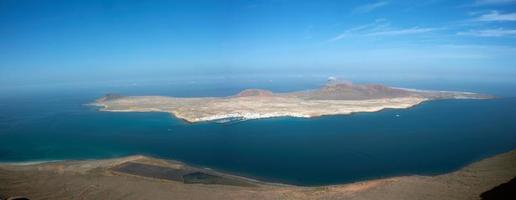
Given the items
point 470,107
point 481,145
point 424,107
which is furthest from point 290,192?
point 470,107

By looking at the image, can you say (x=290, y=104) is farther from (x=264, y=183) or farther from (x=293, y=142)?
(x=264, y=183)

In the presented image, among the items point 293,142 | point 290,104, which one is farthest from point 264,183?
point 290,104

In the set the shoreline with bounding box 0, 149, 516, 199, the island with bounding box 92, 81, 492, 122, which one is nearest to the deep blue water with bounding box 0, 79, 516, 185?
the shoreline with bounding box 0, 149, 516, 199

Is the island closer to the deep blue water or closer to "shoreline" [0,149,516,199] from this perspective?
the deep blue water

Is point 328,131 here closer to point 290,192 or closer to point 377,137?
point 377,137

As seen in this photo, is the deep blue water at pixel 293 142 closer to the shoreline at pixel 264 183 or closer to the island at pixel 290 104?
the shoreline at pixel 264 183

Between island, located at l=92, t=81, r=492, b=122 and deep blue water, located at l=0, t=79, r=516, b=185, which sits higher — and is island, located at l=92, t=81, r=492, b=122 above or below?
above
